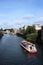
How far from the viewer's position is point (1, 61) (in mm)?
34031

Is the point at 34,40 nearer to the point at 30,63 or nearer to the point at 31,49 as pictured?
the point at 31,49

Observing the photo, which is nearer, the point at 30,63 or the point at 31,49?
the point at 30,63

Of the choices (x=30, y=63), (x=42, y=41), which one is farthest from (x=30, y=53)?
(x=42, y=41)

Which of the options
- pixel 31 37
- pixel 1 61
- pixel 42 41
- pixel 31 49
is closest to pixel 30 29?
pixel 31 37

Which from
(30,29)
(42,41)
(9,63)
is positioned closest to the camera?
(9,63)

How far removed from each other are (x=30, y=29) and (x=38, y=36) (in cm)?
2359

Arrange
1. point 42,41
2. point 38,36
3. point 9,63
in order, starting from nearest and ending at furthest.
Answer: point 9,63, point 42,41, point 38,36

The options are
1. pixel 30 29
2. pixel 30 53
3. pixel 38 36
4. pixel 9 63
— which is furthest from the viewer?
pixel 30 29

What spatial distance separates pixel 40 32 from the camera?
7594 cm

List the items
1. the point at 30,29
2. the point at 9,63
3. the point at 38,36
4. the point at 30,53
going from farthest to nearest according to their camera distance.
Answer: the point at 30,29 → the point at 38,36 → the point at 30,53 → the point at 9,63

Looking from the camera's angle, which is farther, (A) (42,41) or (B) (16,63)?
(A) (42,41)

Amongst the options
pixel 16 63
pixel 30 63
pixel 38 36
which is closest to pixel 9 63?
pixel 16 63

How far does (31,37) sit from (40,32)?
4.12 metres

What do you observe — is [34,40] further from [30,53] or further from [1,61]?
[1,61]
